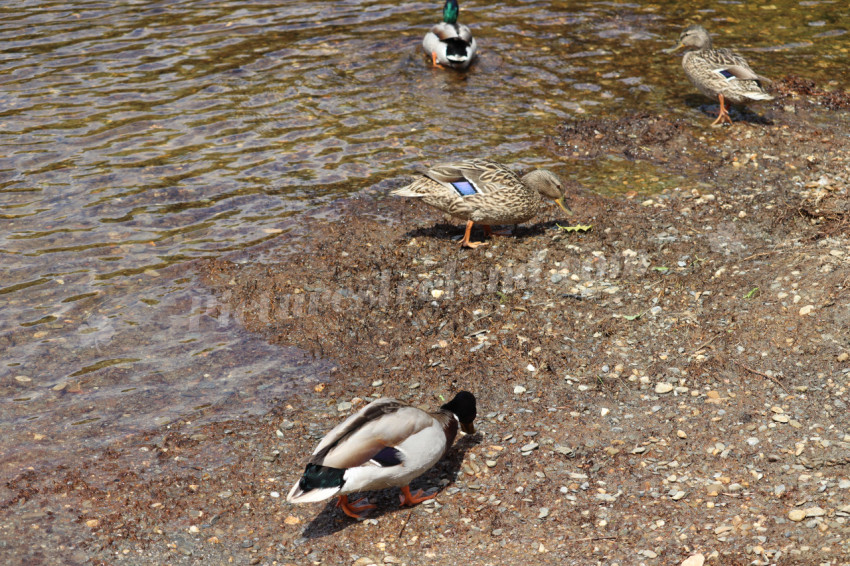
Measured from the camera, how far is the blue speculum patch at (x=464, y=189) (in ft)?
29.3

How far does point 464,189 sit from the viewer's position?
29.4 feet

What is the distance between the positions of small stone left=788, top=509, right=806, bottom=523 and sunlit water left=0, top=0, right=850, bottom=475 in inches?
159

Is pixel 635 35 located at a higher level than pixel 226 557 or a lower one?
higher

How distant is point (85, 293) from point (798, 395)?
6961 mm

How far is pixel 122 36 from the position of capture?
14617 millimetres

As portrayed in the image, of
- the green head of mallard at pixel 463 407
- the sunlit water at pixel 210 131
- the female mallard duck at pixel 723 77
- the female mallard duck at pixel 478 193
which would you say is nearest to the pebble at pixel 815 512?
the green head of mallard at pixel 463 407

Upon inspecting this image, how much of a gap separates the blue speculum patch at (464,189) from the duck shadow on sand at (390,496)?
128 inches

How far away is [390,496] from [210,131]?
24.4 ft

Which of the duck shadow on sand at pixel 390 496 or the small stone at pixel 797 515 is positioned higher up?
the small stone at pixel 797 515

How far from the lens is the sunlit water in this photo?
748cm

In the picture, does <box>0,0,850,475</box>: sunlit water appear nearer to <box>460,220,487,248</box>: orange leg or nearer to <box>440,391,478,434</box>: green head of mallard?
<box>440,391,478,434</box>: green head of mallard

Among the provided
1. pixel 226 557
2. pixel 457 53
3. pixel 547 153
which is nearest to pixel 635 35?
pixel 457 53

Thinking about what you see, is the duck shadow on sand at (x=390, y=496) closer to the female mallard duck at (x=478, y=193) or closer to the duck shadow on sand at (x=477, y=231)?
the female mallard duck at (x=478, y=193)

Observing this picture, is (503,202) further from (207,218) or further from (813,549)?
(813,549)
